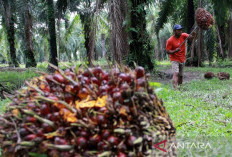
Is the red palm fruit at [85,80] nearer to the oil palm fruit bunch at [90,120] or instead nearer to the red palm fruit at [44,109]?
the oil palm fruit bunch at [90,120]

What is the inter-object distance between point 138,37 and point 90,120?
728 cm

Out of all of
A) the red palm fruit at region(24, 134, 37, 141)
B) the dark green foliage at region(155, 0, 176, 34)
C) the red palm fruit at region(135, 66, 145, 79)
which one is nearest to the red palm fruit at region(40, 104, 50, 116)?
the red palm fruit at region(24, 134, 37, 141)

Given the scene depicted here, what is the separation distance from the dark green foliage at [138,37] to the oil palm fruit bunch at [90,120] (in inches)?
258

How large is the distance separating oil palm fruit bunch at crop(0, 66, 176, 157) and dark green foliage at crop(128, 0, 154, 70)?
21.5 ft

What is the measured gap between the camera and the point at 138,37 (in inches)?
320

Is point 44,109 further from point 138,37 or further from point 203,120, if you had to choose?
point 138,37

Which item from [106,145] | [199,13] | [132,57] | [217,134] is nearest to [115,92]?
[106,145]

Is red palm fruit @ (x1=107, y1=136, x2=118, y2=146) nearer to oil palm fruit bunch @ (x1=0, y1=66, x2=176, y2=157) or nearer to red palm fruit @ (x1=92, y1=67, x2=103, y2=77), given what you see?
oil palm fruit bunch @ (x1=0, y1=66, x2=176, y2=157)

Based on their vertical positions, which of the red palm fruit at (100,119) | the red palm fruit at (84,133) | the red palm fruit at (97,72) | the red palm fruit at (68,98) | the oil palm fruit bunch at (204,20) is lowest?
the red palm fruit at (84,133)

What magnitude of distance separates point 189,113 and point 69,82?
2.50 metres

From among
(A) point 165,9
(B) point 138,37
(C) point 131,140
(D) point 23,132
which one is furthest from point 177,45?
(A) point 165,9

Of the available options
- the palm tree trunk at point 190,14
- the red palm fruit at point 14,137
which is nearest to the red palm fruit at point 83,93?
the red palm fruit at point 14,137

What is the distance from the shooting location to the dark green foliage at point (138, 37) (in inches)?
310

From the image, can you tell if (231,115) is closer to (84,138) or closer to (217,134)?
(217,134)
